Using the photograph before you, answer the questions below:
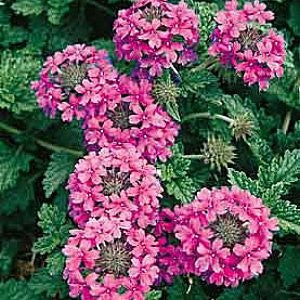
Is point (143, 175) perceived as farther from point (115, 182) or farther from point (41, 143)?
point (41, 143)

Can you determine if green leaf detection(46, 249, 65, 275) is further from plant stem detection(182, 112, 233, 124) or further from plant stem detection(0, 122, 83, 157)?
plant stem detection(182, 112, 233, 124)

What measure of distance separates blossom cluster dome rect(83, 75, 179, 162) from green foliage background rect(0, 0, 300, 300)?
0.32ft

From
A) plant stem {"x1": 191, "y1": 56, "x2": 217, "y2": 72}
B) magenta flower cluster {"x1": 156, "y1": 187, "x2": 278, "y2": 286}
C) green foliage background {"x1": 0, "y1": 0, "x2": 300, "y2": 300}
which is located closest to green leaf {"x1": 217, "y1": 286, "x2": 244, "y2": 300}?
green foliage background {"x1": 0, "y1": 0, "x2": 300, "y2": 300}

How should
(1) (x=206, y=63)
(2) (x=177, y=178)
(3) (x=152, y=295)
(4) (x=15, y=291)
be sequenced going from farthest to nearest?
(4) (x=15, y=291), (1) (x=206, y=63), (2) (x=177, y=178), (3) (x=152, y=295)

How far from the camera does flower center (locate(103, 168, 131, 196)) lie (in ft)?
8.02

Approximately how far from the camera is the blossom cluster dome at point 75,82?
264cm

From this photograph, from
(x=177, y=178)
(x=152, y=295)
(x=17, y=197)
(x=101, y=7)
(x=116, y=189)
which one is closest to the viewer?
(x=116, y=189)

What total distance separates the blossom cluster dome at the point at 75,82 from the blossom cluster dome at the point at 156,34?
12 cm

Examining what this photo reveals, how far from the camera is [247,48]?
272 cm

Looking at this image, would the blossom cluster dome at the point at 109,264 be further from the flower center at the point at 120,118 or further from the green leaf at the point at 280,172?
the green leaf at the point at 280,172

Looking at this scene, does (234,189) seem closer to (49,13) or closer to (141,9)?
(141,9)

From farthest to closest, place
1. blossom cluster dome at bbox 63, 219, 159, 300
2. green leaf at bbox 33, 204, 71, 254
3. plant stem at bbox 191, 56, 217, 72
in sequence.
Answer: plant stem at bbox 191, 56, 217, 72 < green leaf at bbox 33, 204, 71, 254 < blossom cluster dome at bbox 63, 219, 159, 300

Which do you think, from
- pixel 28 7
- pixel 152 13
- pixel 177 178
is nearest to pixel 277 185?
pixel 177 178

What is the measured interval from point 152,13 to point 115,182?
65 centimetres
